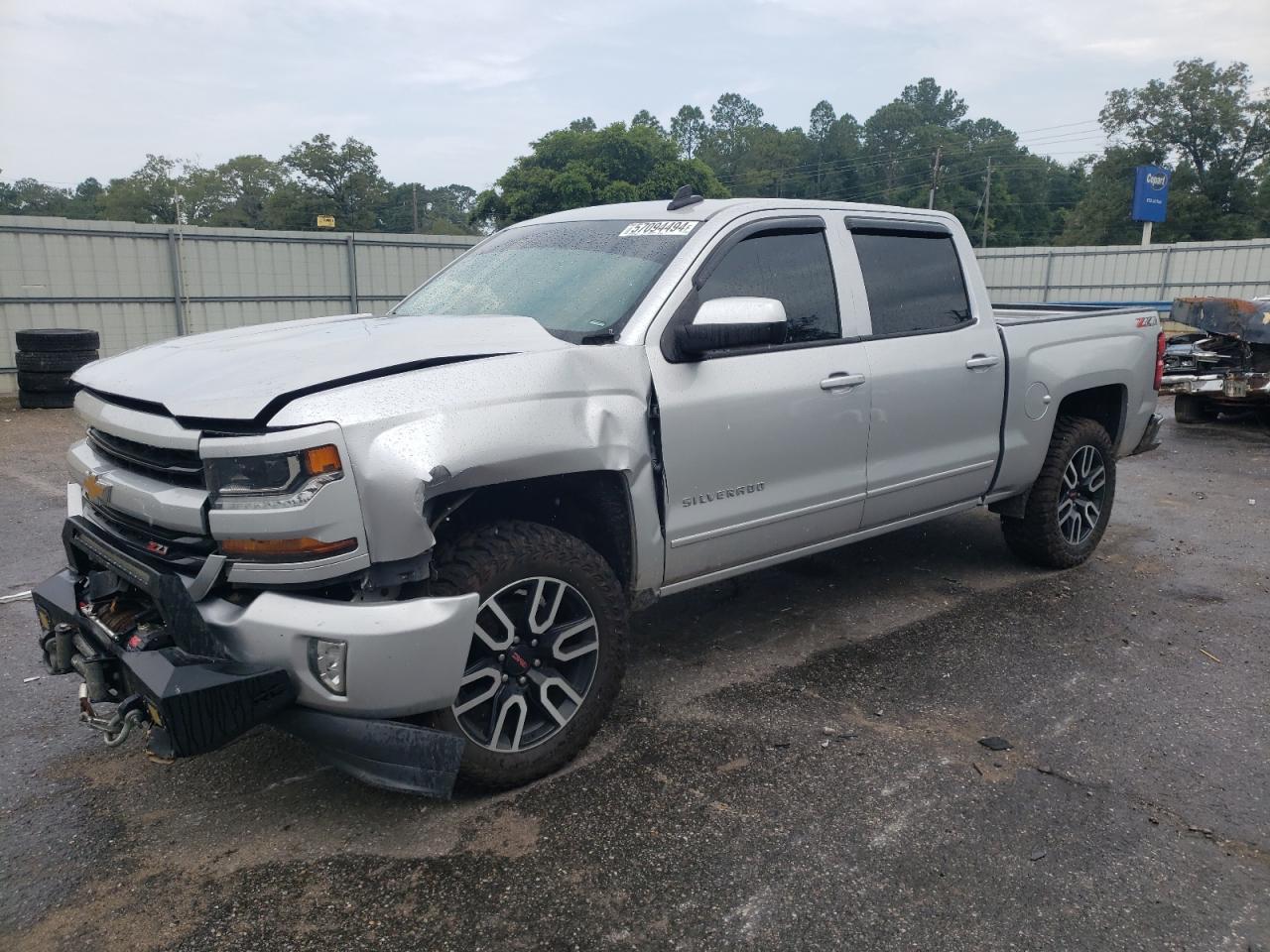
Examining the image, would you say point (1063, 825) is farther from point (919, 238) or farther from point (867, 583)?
point (919, 238)

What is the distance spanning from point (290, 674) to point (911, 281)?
3.34m

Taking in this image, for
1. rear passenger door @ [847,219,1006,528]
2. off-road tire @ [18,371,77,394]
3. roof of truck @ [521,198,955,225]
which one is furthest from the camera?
off-road tire @ [18,371,77,394]

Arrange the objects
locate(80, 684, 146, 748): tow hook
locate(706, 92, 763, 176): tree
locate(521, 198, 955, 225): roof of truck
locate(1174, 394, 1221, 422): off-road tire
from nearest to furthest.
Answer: locate(80, 684, 146, 748): tow hook < locate(521, 198, 955, 225): roof of truck < locate(1174, 394, 1221, 422): off-road tire < locate(706, 92, 763, 176): tree

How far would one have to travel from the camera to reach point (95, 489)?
3047 millimetres

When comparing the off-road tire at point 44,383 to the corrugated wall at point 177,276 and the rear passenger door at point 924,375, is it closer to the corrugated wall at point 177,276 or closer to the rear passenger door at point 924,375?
the corrugated wall at point 177,276

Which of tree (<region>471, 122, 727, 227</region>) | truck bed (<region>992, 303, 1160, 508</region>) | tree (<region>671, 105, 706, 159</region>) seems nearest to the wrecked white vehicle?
truck bed (<region>992, 303, 1160, 508</region>)

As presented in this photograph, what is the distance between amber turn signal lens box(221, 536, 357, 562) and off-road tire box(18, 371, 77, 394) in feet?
36.8

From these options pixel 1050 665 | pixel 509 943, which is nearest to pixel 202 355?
pixel 509 943

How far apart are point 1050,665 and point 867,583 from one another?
1.27 meters

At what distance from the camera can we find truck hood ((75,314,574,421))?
103 inches

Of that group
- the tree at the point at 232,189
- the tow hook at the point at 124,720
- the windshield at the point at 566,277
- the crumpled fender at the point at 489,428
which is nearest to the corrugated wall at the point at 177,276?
the windshield at the point at 566,277

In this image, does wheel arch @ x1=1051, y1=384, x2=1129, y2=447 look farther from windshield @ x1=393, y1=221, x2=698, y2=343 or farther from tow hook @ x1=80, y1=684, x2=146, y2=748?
tow hook @ x1=80, y1=684, x2=146, y2=748

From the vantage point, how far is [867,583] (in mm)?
5305

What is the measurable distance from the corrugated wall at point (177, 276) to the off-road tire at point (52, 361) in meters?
2.20
